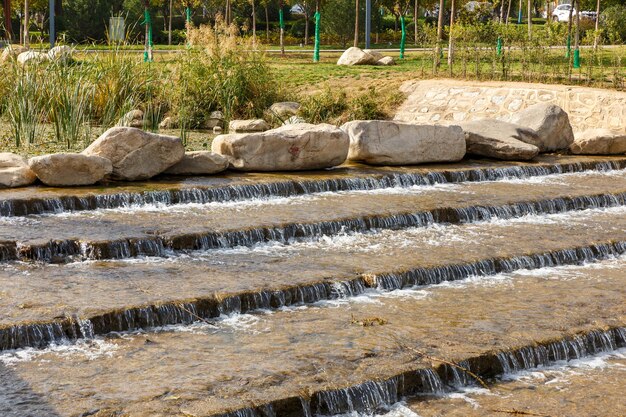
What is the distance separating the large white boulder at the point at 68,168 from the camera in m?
11.6

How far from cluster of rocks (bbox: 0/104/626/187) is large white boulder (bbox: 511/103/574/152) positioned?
0.05 ft

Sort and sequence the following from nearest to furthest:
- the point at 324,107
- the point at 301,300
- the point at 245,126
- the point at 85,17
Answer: the point at 301,300, the point at 245,126, the point at 324,107, the point at 85,17

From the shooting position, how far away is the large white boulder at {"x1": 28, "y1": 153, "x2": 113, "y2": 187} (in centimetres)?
1162

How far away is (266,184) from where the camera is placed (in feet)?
40.4

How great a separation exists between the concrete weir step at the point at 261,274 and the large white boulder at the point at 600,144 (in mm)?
5130

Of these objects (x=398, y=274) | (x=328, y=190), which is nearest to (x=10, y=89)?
(x=328, y=190)

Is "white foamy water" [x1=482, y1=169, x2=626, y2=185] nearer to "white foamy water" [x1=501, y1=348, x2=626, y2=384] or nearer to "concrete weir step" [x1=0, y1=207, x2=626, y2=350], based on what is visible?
"concrete weir step" [x1=0, y1=207, x2=626, y2=350]

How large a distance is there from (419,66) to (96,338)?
19071mm

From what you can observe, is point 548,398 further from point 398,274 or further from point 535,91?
point 535,91

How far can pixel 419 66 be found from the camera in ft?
83.8

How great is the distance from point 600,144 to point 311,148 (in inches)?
214

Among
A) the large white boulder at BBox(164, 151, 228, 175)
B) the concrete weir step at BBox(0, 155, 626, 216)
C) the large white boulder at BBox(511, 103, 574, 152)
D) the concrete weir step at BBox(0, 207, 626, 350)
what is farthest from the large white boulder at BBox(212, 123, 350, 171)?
the large white boulder at BBox(511, 103, 574, 152)

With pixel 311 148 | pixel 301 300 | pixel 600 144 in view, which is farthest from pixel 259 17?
pixel 301 300

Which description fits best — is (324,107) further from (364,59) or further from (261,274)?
(261,274)
